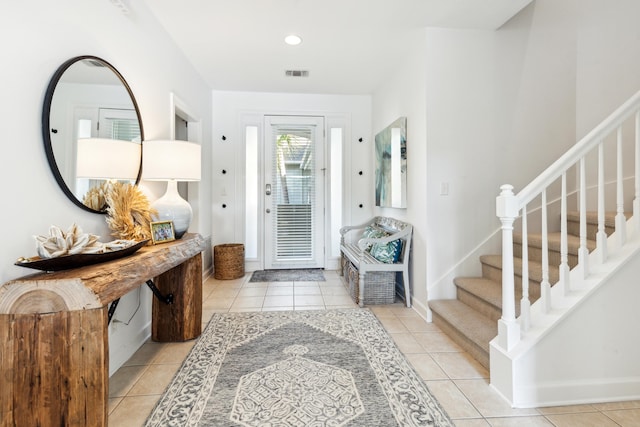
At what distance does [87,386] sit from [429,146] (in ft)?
8.56

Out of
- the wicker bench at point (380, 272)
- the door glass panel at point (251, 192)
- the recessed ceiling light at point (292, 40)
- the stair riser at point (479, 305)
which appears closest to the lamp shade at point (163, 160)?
the recessed ceiling light at point (292, 40)

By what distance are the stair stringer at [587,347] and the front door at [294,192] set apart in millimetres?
3097

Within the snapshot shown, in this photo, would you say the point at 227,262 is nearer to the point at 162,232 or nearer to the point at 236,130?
the point at 236,130

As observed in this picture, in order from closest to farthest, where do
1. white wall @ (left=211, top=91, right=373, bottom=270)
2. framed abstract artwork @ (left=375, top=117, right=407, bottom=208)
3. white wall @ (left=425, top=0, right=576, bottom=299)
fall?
white wall @ (left=425, top=0, right=576, bottom=299), framed abstract artwork @ (left=375, top=117, right=407, bottom=208), white wall @ (left=211, top=91, right=373, bottom=270)

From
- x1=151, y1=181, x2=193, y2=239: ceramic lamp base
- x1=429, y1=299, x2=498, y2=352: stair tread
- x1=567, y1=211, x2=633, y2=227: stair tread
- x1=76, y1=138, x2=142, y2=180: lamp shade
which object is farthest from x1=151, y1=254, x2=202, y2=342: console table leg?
x1=567, y1=211, x2=633, y2=227: stair tread

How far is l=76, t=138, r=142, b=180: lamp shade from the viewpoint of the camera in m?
1.53

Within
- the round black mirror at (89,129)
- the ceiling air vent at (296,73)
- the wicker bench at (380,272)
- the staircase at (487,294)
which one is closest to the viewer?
the round black mirror at (89,129)

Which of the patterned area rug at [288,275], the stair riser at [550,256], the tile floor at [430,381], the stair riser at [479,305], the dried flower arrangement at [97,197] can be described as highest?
the dried flower arrangement at [97,197]

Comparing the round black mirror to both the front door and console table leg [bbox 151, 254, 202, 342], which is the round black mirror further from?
the front door

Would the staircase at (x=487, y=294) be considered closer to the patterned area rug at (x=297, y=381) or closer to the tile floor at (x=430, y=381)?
the tile floor at (x=430, y=381)

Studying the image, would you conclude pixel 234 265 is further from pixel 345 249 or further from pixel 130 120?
pixel 130 120

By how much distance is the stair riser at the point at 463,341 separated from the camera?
5.92ft

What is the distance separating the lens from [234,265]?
3887mm

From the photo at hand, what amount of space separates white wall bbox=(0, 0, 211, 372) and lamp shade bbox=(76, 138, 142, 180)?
0.59 ft
